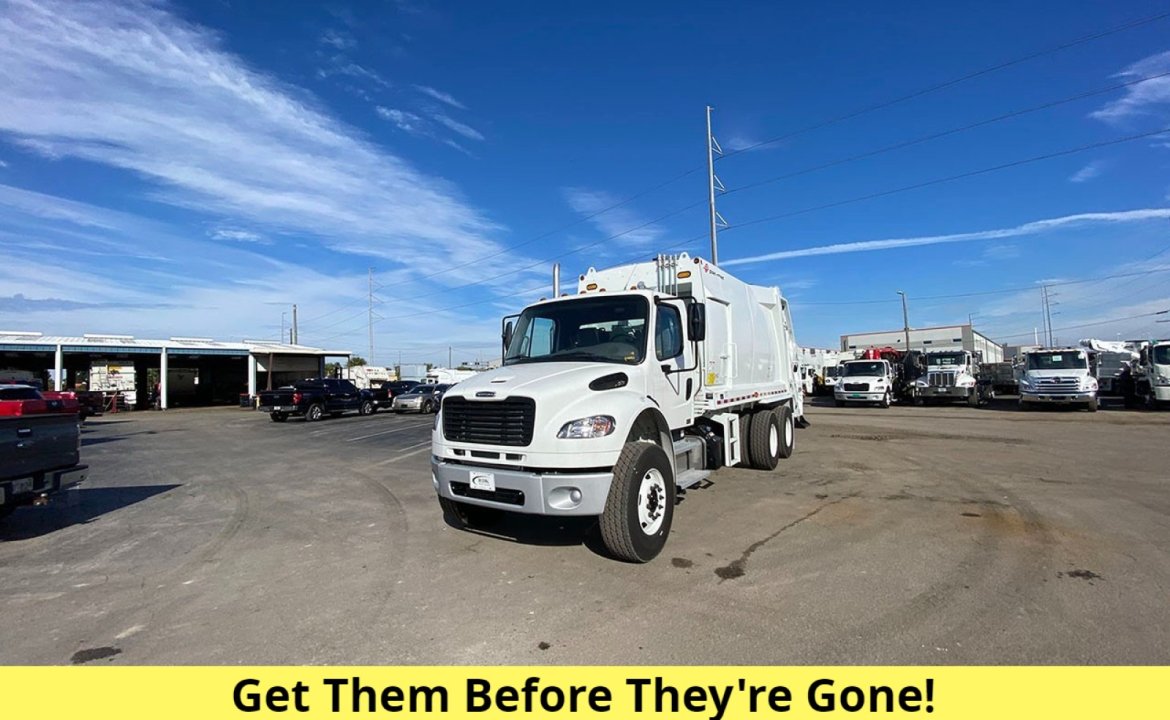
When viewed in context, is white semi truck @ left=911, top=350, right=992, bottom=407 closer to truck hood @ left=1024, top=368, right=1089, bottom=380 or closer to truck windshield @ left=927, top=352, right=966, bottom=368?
truck windshield @ left=927, top=352, right=966, bottom=368

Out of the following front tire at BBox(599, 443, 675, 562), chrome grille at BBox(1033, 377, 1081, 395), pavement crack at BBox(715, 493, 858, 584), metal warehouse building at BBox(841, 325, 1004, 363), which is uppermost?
metal warehouse building at BBox(841, 325, 1004, 363)

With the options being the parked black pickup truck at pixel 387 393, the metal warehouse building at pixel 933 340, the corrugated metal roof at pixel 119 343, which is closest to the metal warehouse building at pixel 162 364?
the corrugated metal roof at pixel 119 343

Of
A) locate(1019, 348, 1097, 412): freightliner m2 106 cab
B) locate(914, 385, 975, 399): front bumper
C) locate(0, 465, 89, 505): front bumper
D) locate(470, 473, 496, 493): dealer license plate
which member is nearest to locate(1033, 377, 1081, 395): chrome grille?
locate(1019, 348, 1097, 412): freightliner m2 106 cab

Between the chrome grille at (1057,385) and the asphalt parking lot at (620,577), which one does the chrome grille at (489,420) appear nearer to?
the asphalt parking lot at (620,577)

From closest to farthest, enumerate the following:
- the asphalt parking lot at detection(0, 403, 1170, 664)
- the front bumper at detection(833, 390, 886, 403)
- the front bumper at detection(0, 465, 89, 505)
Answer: the asphalt parking lot at detection(0, 403, 1170, 664) → the front bumper at detection(0, 465, 89, 505) → the front bumper at detection(833, 390, 886, 403)

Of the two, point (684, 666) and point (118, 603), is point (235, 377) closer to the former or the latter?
point (118, 603)

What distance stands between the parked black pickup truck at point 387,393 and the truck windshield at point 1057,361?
28.9 meters

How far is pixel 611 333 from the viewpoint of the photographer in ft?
20.5

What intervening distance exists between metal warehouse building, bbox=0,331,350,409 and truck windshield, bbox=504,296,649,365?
35.7 metres

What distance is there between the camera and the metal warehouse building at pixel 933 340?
5650 cm

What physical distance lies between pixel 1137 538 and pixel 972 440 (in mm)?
8961

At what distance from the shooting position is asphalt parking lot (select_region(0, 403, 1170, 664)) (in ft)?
11.7

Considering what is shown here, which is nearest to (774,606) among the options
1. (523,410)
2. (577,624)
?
(577,624)

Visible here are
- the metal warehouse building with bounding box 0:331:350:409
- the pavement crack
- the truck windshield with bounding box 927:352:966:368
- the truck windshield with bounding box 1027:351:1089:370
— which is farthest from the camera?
the metal warehouse building with bounding box 0:331:350:409
